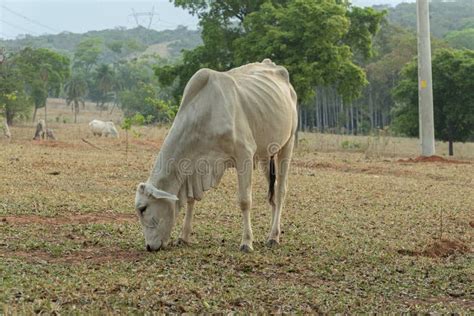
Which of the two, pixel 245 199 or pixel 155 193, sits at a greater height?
pixel 155 193

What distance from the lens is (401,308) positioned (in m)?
5.37

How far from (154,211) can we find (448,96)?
26.4 m

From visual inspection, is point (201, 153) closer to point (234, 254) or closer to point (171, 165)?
point (171, 165)

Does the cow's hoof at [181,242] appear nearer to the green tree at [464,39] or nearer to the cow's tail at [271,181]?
the cow's tail at [271,181]

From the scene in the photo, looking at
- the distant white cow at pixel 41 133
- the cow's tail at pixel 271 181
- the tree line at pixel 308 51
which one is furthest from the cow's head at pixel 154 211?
the distant white cow at pixel 41 133

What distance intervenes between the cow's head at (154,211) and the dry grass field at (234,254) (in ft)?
0.52

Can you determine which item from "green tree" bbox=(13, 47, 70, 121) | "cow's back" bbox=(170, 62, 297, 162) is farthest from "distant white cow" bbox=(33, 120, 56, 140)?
"cow's back" bbox=(170, 62, 297, 162)

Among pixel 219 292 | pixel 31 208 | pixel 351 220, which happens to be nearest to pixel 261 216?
pixel 351 220

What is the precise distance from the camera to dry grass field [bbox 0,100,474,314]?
525 cm

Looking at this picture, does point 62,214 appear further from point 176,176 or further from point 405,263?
point 405,263

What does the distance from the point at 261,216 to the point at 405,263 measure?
3243mm

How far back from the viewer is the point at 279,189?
27.7 ft

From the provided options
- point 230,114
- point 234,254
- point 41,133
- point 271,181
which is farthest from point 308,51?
point 234,254

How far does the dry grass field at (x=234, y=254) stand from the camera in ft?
17.2
